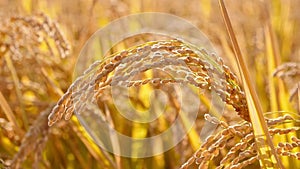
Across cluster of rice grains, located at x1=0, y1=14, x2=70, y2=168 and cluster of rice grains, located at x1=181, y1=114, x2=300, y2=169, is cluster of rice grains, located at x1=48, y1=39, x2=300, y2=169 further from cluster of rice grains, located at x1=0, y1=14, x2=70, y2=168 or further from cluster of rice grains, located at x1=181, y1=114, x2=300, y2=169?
cluster of rice grains, located at x1=0, y1=14, x2=70, y2=168

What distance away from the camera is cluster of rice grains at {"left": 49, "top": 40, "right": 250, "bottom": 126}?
35.0 inches

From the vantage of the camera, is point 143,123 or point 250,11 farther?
point 250,11

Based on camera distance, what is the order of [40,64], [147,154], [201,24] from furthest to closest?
1. [201,24]
2. [40,64]
3. [147,154]

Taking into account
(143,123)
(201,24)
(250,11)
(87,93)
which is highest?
(250,11)

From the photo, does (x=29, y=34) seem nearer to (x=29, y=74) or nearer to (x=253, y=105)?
(x=29, y=74)

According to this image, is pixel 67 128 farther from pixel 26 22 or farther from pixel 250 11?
pixel 250 11

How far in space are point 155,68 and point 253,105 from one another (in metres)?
0.16

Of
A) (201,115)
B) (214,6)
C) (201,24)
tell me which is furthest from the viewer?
(214,6)

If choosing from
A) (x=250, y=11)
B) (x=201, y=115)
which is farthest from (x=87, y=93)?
(x=250, y=11)

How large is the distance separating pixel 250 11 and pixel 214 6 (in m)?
0.33

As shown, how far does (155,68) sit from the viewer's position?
0.92m

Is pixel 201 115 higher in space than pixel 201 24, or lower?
lower

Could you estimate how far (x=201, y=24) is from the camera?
3.00 m

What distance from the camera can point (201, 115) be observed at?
75.6 inches
